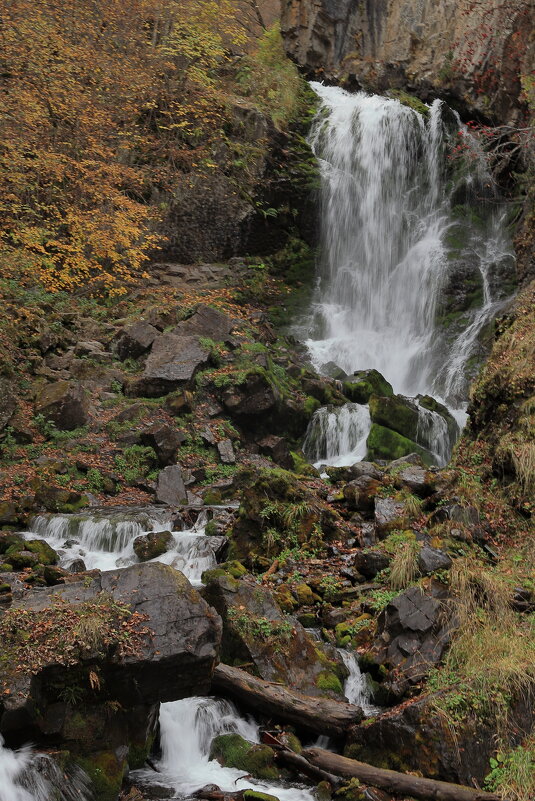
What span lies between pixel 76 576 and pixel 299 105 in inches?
791

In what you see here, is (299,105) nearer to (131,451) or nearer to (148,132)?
(148,132)

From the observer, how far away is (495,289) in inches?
706

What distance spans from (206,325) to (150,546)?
7.67m

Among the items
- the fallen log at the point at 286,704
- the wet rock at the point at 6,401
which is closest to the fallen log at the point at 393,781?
the fallen log at the point at 286,704

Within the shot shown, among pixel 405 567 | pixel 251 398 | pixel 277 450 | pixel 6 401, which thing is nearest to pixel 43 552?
pixel 6 401

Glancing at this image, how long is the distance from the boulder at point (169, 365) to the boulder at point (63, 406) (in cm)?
154

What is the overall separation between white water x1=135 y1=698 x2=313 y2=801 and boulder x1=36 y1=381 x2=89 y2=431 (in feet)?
24.8

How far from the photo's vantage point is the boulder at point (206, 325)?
1557 centimetres

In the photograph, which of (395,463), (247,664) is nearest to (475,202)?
(395,463)

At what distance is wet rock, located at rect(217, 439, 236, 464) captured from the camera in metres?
13.0

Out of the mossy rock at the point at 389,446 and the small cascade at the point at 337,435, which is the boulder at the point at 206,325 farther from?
the mossy rock at the point at 389,446

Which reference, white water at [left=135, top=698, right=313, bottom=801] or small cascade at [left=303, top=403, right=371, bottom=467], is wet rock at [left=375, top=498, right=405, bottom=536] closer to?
white water at [left=135, top=698, right=313, bottom=801]

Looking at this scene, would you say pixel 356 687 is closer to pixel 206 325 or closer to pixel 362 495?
pixel 362 495

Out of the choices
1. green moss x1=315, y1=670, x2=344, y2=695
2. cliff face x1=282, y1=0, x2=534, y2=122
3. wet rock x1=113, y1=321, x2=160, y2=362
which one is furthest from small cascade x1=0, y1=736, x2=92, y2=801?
cliff face x1=282, y1=0, x2=534, y2=122
